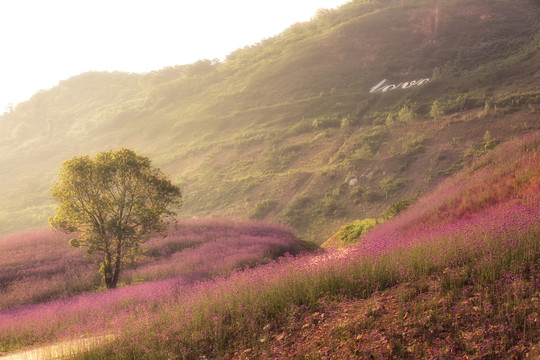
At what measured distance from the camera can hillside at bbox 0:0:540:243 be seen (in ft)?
74.7

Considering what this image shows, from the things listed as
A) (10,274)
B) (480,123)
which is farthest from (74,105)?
(480,123)

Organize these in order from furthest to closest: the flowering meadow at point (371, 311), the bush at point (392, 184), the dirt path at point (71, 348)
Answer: the bush at point (392, 184)
the dirt path at point (71, 348)
the flowering meadow at point (371, 311)

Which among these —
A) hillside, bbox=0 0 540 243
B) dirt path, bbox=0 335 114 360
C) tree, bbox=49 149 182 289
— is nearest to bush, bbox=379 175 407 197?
hillside, bbox=0 0 540 243

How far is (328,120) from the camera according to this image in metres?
34.5

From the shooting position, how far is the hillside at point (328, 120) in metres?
22.8

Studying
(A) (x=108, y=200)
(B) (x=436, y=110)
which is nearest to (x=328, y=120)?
(B) (x=436, y=110)

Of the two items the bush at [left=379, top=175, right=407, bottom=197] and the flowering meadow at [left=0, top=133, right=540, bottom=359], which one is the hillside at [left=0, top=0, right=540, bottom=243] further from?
the flowering meadow at [left=0, top=133, right=540, bottom=359]

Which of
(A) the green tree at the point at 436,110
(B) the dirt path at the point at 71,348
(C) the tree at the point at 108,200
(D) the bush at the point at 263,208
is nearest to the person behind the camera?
(B) the dirt path at the point at 71,348

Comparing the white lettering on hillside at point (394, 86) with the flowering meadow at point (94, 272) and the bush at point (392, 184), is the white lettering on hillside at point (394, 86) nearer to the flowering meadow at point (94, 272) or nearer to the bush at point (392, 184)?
the bush at point (392, 184)

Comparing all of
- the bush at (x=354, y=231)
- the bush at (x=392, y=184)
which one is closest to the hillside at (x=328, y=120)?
the bush at (x=392, y=184)

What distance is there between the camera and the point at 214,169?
1415 inches

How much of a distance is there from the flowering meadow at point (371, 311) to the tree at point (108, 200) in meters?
4.03

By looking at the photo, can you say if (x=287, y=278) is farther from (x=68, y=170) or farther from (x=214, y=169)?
(x=214, y=169)

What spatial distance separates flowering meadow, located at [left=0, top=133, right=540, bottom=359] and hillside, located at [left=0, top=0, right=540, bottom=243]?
13793 mm
